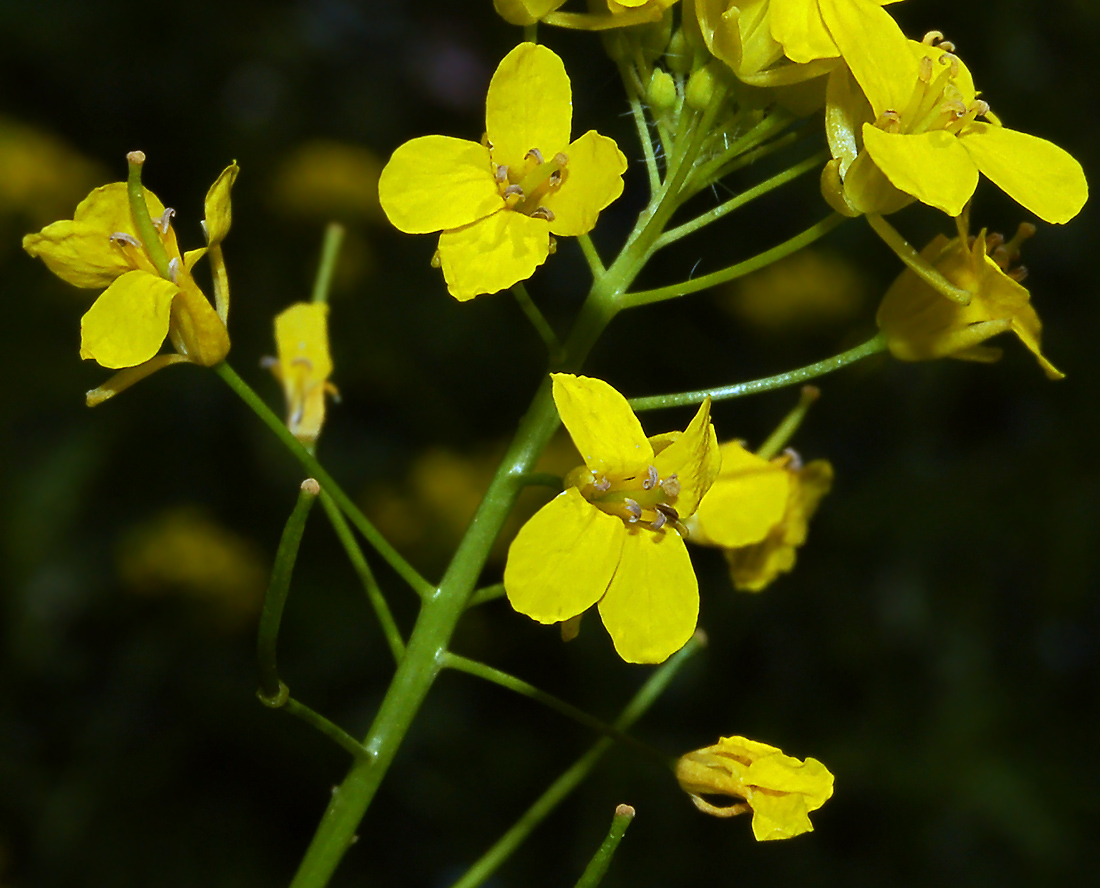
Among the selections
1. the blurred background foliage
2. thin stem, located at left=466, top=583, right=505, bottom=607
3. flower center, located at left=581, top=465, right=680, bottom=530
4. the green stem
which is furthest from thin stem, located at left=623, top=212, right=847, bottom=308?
the blurred background foliage

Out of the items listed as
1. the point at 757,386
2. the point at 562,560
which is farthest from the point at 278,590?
the point at 757,386

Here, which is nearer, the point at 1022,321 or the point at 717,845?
the point at 1022,321

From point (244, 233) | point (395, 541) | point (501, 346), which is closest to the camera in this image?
point (395, 541)

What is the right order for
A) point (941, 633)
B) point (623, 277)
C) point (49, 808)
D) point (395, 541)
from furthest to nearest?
point (395, 541), point (941, 633), point (49, 808), point (623, 277)

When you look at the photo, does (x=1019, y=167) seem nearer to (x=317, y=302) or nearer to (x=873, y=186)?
(x=873, y=186)

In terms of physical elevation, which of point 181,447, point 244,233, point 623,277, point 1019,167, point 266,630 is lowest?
point 181,447

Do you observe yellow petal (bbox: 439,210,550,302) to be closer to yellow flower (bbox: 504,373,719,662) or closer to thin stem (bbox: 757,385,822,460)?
yellow flower (bbox: 504,373,719,662)

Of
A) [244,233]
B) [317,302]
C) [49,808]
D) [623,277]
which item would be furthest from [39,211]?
[623,277]
